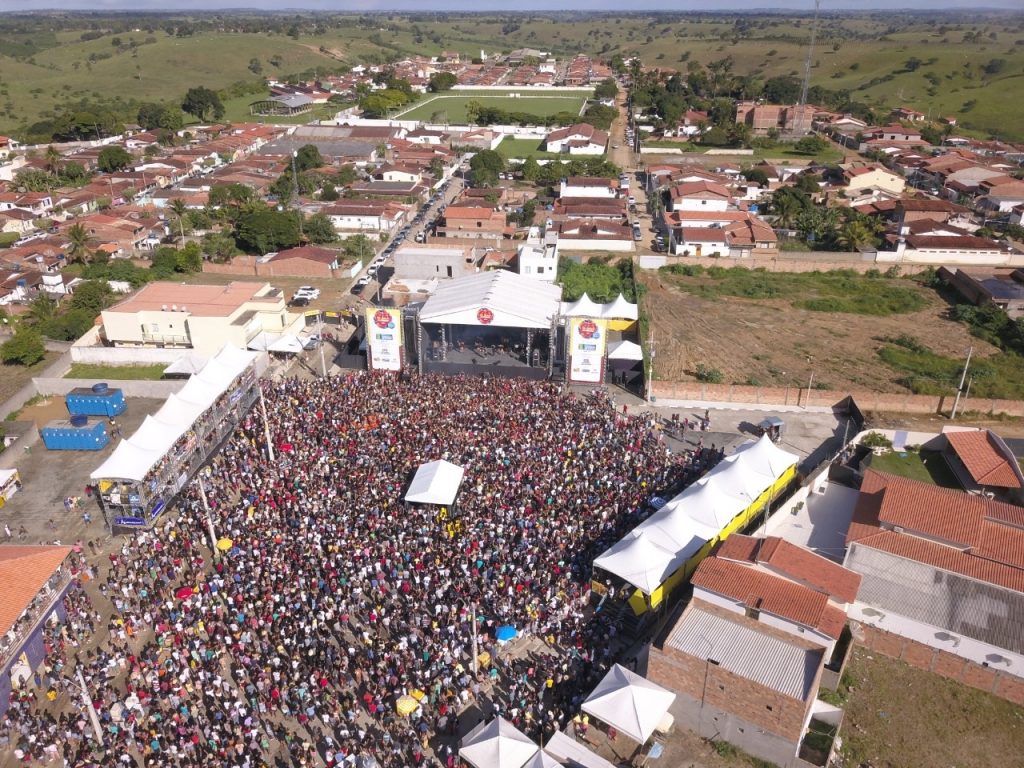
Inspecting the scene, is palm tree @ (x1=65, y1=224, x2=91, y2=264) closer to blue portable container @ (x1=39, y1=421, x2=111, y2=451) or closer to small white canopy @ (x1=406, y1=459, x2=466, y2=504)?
blue portable container @ (x1=39, y1=421, x2=111, y2=451)

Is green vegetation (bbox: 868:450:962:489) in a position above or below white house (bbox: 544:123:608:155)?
below

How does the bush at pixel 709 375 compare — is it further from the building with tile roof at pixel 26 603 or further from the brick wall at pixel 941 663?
the building with tile roof at pixel 26 603

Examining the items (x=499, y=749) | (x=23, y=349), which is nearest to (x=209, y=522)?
(x=499, y=749)

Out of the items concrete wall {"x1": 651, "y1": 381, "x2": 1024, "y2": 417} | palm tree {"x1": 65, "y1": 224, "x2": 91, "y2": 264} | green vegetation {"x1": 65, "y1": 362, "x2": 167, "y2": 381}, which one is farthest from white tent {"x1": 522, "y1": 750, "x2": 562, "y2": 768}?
palm tree {"x1": 65, "y1": 224, "x2": 91, "y2": 264}

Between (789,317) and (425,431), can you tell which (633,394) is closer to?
(425,431)

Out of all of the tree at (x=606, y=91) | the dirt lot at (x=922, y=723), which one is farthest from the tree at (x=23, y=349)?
the tree at (x=606, y=91)

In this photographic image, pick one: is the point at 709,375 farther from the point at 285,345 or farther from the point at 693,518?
the point at 285,345
